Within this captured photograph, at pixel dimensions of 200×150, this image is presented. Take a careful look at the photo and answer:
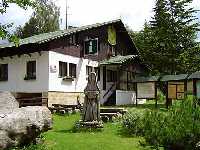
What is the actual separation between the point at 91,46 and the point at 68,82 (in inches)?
181

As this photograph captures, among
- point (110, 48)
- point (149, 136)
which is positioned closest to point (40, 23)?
point (110, 48)

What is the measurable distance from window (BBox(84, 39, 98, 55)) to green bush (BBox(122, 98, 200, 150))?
2251cm

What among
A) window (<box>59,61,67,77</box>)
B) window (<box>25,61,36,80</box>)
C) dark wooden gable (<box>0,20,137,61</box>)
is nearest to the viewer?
dark wooden gable (<box>0,20,137,61</box>)

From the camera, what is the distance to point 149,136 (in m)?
8.50

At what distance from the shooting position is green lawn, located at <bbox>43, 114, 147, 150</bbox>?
11930 mm

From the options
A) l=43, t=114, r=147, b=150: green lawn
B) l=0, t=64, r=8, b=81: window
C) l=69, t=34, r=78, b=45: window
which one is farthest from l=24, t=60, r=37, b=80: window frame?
l=43, t=114, r=147, b=150: green lawn

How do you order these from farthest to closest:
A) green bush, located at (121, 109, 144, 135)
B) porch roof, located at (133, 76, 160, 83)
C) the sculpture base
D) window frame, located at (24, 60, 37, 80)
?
porch roof, located at (133, 76, 160, 83), window frame, located at (24, 60, 37, 80), the sculpture base, green bush, located at (121, 109, 144, 135)

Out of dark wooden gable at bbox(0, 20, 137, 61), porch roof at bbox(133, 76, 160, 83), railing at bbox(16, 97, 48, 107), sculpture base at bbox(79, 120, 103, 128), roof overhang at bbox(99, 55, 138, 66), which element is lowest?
sculpture base at bbox(79, 120, 103, 128)

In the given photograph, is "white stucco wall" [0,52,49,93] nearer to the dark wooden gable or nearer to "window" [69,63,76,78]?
the dark wooden gable

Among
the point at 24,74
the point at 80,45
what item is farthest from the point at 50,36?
the point at 24,74

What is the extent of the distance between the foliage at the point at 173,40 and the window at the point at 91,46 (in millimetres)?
12227

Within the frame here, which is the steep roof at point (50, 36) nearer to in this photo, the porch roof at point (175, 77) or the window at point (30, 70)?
the window at point (30, 70)

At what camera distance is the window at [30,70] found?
1091 inches

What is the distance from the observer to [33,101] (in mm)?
27109
